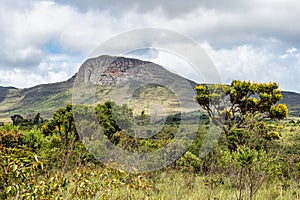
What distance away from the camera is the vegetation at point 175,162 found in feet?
12.6

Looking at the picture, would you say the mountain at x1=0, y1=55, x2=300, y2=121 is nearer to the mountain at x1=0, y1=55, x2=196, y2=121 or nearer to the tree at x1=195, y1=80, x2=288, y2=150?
the mountain at x1=0, y1=55, x2=196, y2=121

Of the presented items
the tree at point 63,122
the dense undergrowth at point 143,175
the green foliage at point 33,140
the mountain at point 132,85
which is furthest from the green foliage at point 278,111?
the green foliage at point 33,140

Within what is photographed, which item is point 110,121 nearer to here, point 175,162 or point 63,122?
point 63,122

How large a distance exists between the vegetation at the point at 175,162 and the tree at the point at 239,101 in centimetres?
4

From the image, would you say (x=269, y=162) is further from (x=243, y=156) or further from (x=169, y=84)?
(x=169, y=84)

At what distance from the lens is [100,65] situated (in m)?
8.66

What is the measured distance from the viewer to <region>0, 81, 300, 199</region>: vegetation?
3.84 m

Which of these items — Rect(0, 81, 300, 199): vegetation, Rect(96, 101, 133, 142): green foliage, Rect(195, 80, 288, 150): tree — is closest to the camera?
Rect(0, 81, 300, 199): vegetation

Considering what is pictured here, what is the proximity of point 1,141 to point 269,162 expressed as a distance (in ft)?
19.3

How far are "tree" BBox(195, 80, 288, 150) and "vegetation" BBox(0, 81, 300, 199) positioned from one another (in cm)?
4

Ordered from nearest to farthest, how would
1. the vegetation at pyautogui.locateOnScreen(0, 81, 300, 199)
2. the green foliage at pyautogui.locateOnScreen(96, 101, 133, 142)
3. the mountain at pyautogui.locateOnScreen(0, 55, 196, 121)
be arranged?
the vegetation at pyautogui.locateOnScreen(0, 81, 300, 199), the mountain at pyautogui.locateOnScreen(0, 55, 196, 121), the green foliage at pyautogui.locateOnScreen(96, 101, 133, 142)

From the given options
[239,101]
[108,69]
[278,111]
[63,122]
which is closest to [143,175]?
[108,69]

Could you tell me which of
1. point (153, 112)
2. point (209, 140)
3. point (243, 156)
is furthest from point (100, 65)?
point (209, 140)

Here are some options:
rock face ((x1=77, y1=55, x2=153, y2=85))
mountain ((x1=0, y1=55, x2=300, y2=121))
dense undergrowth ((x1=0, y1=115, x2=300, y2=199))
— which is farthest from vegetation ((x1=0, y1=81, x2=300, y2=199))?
rock face ((x1=77, y1=55, x2=153, y2=85))
